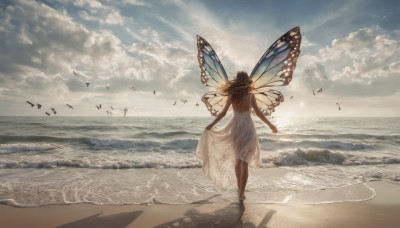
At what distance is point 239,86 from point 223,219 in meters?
2.15

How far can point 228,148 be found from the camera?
421 centimetres

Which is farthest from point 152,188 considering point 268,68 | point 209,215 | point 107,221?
point 268,68

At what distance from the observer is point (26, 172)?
20.3 ft

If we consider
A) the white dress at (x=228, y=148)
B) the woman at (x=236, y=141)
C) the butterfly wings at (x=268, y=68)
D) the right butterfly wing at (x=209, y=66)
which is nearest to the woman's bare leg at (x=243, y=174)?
the woman at (x=236, y=141)

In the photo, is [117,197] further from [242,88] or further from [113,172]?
[242,88]

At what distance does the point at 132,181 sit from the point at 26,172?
10.5 feet

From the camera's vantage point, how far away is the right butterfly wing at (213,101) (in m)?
4.89

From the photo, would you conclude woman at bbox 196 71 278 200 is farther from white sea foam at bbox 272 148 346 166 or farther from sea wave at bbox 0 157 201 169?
white sea foam at bbox 272 148 346 166

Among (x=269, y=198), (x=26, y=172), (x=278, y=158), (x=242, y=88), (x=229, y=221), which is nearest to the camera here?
(x=229, y=221)

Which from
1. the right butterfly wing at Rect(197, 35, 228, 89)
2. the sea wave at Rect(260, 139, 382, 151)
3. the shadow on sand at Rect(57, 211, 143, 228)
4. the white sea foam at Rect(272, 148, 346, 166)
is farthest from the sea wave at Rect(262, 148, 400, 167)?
the shadow on sand at Rect(57, 211, 143, 228)

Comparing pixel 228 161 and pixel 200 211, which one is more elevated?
pixel 228 161

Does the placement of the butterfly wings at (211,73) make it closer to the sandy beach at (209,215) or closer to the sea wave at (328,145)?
the sandy beach at (209,215)

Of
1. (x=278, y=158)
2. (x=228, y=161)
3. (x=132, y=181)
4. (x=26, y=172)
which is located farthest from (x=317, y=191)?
(x=26, y=172)

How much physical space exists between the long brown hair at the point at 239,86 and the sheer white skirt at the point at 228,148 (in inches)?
12.2
